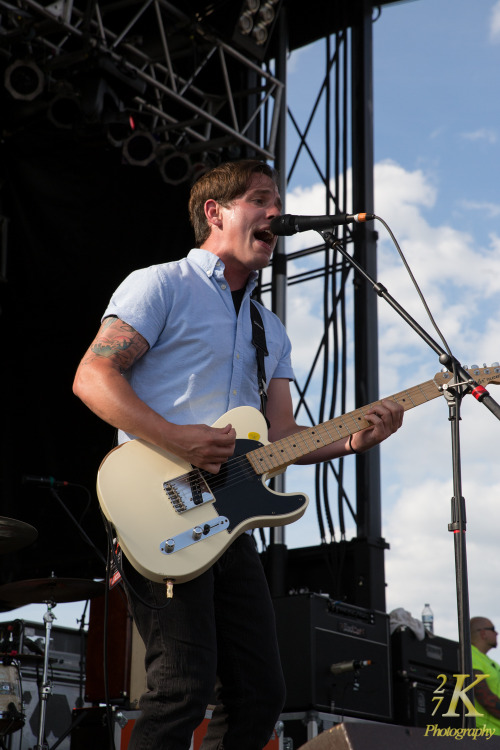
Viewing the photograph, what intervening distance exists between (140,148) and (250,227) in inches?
164

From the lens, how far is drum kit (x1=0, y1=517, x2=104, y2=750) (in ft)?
15.5

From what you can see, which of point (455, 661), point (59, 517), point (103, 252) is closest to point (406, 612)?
point (455, 661)

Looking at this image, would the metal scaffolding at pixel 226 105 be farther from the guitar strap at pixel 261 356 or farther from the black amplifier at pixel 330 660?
the guitar strap at pixel 261 356

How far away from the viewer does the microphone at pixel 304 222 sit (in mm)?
2730

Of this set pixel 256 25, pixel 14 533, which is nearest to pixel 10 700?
pixel 14 533

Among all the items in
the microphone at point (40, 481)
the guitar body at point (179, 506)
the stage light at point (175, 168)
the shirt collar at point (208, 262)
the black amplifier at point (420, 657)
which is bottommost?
the black amplifier at point (420, 657)

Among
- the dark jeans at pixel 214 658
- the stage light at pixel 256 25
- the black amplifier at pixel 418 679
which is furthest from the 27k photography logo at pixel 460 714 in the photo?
the stage light at pixel 256 25

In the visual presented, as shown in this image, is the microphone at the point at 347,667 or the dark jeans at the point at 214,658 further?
the microphone at the point at 347,667

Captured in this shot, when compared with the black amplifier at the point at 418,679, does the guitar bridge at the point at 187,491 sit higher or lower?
higher

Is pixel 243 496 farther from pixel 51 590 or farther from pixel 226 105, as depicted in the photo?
pixel 226 105

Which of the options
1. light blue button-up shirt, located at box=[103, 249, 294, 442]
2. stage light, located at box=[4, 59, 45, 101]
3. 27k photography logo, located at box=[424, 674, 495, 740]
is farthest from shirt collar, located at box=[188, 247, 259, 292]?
stage light, located at box=[4, 59, 45, 101]

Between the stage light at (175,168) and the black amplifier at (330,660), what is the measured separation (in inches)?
134

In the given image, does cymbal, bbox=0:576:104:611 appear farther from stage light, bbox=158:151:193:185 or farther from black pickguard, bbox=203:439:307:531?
stage light, bbox=158:151:193:185

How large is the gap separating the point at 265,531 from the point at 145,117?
139 inches
